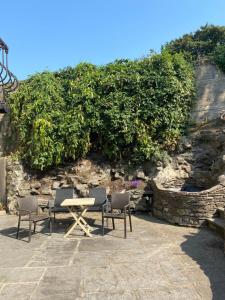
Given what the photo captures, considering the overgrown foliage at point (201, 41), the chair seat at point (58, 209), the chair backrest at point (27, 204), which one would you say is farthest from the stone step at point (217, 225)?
the overgrown foliage at point (201, 41)

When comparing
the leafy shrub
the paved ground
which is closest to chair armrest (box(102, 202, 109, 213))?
the paved ground

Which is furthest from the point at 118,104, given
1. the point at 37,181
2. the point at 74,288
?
the point at 74,288

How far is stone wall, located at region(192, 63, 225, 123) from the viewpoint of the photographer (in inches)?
427

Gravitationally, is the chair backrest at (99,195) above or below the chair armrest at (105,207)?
above

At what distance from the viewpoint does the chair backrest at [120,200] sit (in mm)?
6840

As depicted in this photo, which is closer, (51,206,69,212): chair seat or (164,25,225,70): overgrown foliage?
(51,206,69,212): chair seat

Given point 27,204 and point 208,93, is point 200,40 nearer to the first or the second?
point 208,93

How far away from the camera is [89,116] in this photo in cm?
1007

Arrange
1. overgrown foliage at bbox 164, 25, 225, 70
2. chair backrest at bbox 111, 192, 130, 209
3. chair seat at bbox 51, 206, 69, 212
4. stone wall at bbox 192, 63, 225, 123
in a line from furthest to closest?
1. overgrown foliage at bbox 164, 25, 225, 70
2. stone wall at bbox 192, 63, 225, 123
3. chair seat at bbox 51, 206, 69, 212
4. chair backrest at bbox 111, 192, 130, 209

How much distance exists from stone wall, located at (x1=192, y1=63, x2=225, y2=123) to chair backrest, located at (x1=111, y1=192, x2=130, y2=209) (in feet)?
16.5

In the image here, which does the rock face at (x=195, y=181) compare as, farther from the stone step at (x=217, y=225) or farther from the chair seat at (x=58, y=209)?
the chair seat at (x=58, y=209)

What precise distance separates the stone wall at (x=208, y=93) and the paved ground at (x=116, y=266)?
5176 mm

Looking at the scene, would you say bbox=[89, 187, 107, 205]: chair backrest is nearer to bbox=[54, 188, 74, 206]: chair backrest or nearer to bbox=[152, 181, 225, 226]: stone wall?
bbox=[54, 188, 74, 206]: chair backrest

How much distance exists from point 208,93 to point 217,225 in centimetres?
598
